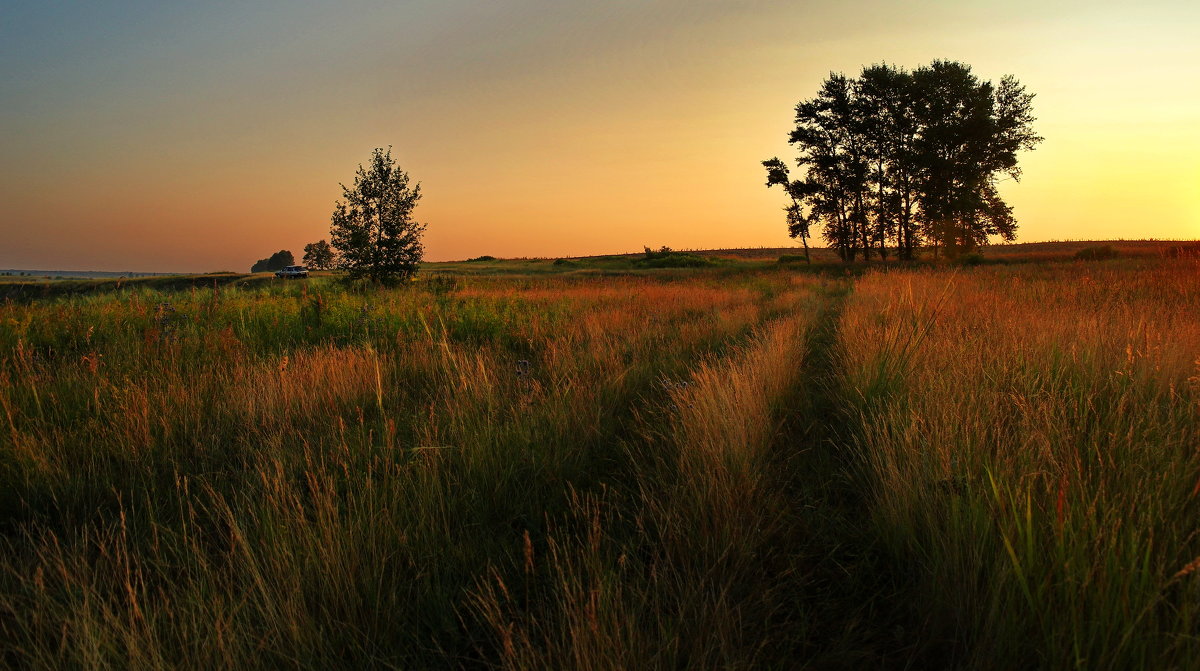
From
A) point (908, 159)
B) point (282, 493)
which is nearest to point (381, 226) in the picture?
point (282, 493)

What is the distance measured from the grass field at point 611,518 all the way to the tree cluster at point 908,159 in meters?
30.5

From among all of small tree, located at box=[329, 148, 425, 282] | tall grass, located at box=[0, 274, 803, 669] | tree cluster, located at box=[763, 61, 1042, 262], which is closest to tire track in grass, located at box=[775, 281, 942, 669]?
tall grass, located at box=[0, 274, 803, 669]

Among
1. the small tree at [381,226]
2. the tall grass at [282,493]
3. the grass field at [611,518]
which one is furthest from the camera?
the small tree at [381,226]

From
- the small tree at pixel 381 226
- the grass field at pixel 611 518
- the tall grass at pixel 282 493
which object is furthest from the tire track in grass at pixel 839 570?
the small tree at pixel 381 226

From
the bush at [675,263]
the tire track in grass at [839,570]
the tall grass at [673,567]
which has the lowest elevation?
the tire track in grass at [839,570]

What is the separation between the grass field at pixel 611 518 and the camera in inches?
58.2

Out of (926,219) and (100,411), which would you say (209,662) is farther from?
(926,219)

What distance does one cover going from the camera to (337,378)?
4.25m

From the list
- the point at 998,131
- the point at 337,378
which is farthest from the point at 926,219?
the point at 337,378

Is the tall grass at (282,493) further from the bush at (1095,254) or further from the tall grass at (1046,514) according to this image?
the bush at (1095,254)

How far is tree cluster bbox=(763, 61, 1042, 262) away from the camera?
95.1 feet

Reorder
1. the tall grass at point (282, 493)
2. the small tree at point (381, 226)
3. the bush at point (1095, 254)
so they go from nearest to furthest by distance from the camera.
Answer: the tall grass at point (282, 493) → the small tree at point (381, 226) → the bush at point (1095, 254)

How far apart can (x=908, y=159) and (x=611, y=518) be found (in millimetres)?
34349

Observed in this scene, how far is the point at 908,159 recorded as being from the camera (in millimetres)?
29641
